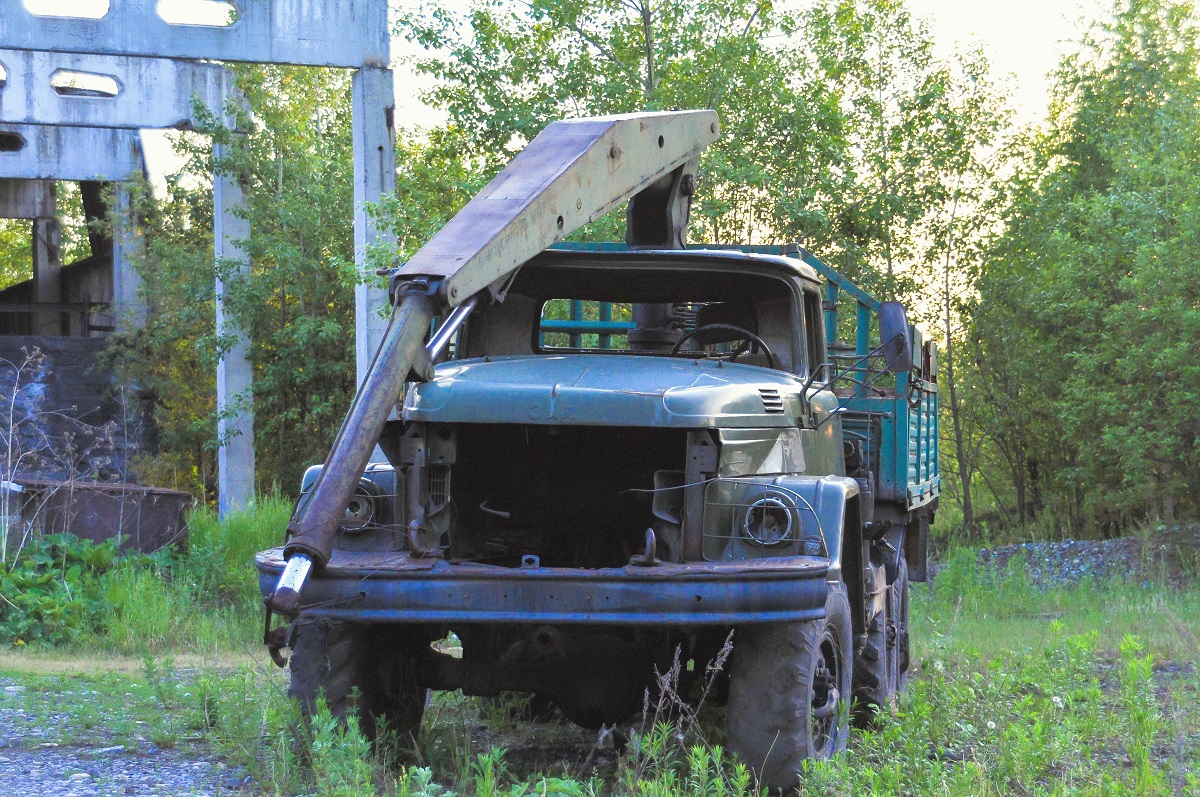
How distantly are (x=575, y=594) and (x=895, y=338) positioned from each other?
6.20 feet

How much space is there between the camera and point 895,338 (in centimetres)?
573

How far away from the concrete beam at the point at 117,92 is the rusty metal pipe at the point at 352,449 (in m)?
13.3

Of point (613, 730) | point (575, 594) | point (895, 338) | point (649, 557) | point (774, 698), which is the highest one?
point (895, 338)

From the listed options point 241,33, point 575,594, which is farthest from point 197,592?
point 575,594

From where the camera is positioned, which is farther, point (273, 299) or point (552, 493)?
point (273, 299)

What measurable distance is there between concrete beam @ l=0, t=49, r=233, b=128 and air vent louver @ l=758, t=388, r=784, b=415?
13494 mm

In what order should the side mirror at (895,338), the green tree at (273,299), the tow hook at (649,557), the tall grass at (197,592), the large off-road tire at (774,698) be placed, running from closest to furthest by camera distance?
the tow hook at (649,557), the large off-road tire at (774,698), the side mirror at (895,338), the tall grass at (197,592), the green tree at (273,299)

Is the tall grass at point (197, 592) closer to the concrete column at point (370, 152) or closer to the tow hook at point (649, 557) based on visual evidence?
the concrete column at point (370, 152)

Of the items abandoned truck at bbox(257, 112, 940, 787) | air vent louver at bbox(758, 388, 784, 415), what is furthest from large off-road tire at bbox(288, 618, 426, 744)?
air vent louver at bbox(758, 388, 784, 415)

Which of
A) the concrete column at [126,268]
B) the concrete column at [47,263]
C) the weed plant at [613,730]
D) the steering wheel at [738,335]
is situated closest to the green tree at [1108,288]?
the weed plant at [613,730]

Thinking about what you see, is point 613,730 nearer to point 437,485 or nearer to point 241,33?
point 437,485

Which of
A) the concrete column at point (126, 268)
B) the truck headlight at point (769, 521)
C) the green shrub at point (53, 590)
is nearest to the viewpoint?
the truck headlight at point (769, 521)

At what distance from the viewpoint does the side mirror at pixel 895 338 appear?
5.73 m

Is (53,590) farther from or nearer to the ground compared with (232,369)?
nearer to the ground
